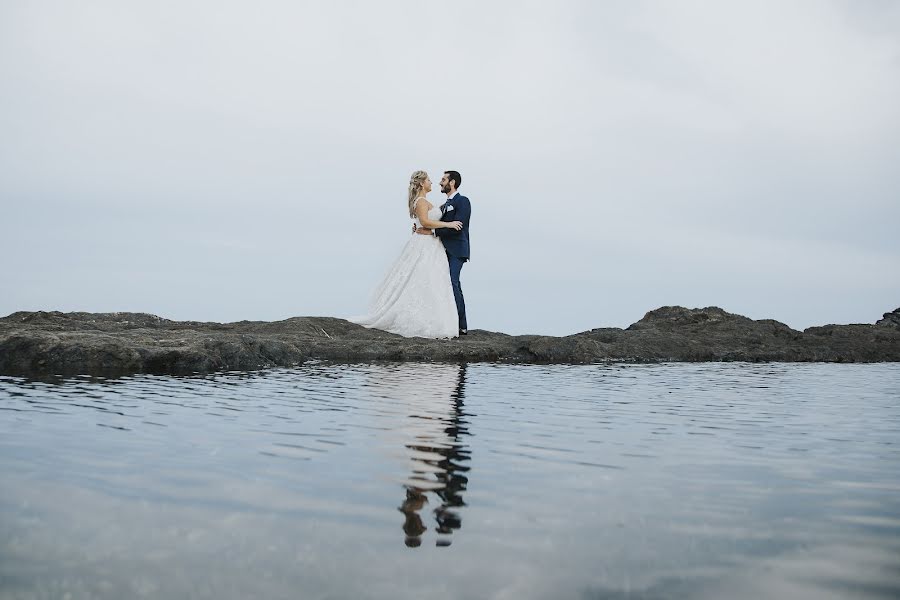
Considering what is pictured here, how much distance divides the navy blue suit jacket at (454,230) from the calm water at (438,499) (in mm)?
8565

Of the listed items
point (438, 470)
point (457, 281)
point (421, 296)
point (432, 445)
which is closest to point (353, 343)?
point (421, 296)

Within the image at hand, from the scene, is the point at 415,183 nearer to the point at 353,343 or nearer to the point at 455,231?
the point at 455,231

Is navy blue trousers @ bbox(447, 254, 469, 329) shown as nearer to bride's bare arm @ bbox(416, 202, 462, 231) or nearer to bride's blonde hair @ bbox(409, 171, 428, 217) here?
bride's bare arm @ bbox(416, 202, 462, 231)

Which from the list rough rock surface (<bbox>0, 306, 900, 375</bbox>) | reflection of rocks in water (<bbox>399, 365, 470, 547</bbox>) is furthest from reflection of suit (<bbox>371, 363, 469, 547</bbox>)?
rough rock surface (<bbox>0, 306, 900, 375</bbox>)

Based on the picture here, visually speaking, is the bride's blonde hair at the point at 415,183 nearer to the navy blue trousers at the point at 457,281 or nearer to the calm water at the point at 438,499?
the navy blue trousers at the point at 457,281

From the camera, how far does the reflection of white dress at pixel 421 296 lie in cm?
1495

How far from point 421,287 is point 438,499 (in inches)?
465

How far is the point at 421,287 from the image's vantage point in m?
15.1

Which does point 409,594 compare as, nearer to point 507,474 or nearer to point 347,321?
point 507,474

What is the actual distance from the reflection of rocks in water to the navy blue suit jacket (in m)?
8.66

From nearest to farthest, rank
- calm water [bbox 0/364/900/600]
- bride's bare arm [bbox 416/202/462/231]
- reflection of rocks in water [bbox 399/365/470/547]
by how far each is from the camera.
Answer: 1. calm water [bbox 0/364/900/600]
2. reflection of rocks in water [bbox 399/365/470/547]
3. bride's bare arm [bbox 416/202/462/231]

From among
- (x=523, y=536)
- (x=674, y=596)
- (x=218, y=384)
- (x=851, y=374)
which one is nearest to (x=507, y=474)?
(x=523, y=536)

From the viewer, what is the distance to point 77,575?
7.83ft

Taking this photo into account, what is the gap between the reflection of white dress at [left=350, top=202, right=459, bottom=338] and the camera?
589 inches
